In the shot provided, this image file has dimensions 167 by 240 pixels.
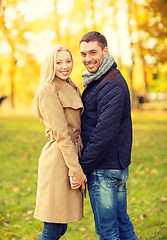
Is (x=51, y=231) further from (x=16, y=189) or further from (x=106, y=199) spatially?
(x=16, y=189)

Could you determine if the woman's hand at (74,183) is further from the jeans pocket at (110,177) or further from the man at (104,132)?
the jeans pocket at (110,177)

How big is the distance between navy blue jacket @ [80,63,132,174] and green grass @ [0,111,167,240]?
1.93 meters

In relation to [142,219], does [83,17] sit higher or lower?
higher

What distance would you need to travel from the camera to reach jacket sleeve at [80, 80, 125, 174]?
268 cm

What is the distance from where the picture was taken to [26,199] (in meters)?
5.85

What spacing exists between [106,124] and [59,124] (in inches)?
15.7

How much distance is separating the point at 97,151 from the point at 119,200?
2.09 feet

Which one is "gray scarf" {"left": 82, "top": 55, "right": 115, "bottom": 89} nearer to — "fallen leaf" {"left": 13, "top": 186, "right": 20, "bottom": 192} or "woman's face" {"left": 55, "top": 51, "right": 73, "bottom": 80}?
"woman's face" {"left": 55, "top": 51, "right": 73, "bottom": 80}

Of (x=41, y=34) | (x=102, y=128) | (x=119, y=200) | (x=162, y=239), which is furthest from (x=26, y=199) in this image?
(x=41, y=34)

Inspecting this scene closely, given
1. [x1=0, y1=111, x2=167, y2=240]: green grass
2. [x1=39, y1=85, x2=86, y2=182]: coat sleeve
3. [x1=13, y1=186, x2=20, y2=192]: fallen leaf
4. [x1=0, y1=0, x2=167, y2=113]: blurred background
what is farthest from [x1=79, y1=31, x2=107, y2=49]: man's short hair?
[x1=0, y1=0, x2=167, y2=113]: blurred background

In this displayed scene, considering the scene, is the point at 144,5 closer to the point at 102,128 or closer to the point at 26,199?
the point at 26,199

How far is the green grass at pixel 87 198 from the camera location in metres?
4.55

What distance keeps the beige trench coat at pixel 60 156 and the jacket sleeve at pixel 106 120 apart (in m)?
0.17

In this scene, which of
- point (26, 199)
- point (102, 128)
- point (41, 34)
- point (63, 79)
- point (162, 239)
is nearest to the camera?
point (102, 128)
